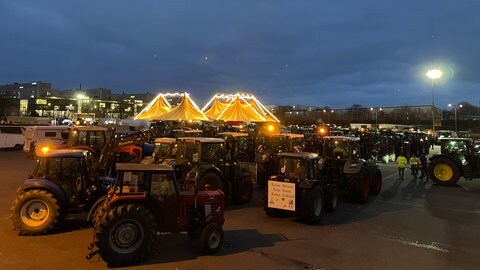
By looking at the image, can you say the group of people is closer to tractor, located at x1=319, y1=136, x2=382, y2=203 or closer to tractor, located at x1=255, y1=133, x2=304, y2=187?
tractor, located at x1=255, y1=133, x2=304, y2=187

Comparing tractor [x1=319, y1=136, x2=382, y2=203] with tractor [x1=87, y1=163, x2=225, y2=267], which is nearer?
tractor [x1=87, y1=163, x2=225, y2=267]

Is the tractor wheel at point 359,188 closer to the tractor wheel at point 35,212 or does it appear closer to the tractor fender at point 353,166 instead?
the tractor fender at point 353,166

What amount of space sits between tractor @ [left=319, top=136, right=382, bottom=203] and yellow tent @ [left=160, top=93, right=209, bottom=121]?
7.99 m

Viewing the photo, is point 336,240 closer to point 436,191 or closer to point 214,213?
point 214,213

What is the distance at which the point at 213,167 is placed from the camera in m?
11.8

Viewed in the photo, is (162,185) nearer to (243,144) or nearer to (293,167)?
(293,167)

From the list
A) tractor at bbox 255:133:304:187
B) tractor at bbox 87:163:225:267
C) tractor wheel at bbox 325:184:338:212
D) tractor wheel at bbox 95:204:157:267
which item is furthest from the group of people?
tractor wheel at bbox 95:204:157:267

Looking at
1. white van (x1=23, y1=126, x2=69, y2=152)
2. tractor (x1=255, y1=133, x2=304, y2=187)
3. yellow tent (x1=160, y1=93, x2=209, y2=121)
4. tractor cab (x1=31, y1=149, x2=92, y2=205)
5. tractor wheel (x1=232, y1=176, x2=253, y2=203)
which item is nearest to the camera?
tractor cab (x1=31, y1=149, x2=92, y2=205)

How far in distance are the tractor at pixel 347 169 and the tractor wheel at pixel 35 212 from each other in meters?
8.07

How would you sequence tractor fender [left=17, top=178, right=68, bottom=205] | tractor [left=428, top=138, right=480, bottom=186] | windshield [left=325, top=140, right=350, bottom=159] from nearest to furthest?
tractor fender [left=17, top=178, right=68, bottom=205]
windshield [left=325, top=140, right=350, bottom=159]
tractor [left=428, top=138, right=480, bottom=186]

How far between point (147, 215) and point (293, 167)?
5.01 m

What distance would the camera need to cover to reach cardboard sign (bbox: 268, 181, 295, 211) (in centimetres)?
1009

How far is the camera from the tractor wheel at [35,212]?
330 inches

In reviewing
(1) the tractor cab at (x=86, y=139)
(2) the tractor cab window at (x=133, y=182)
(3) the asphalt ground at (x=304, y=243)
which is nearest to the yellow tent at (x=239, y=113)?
(1) the tractor cab at (x=86, y=139)
